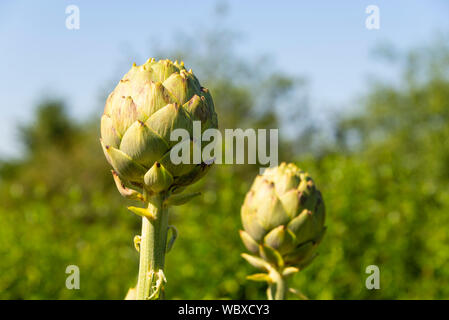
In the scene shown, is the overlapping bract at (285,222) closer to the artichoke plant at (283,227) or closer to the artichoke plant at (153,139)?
Answer: the artichoke plant at (283,227)

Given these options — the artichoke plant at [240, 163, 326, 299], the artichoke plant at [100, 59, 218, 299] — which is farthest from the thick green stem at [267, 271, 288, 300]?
the artichoke plant at [100, 59, 218, 299]

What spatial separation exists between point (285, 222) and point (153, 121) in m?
0.44

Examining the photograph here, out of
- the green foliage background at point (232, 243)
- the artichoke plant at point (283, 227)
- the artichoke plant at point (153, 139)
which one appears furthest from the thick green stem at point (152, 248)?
the green foliage background at point (232, 243)

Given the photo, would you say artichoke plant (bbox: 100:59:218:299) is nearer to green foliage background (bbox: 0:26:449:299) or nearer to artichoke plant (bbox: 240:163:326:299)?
artichoke plant (bbox: 240:163:326:299)

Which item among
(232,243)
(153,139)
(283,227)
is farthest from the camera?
(232,243)

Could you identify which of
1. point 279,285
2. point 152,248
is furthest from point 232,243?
point 152,248

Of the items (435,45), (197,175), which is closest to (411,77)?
(435,45)

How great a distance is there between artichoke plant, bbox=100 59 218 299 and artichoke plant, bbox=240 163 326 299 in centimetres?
30

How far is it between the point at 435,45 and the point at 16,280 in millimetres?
11734

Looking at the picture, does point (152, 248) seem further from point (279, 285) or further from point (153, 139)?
point (279, 285)

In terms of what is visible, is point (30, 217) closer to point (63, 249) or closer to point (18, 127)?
point (63, 249)

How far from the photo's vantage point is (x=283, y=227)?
100 cm

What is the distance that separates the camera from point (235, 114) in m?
10.5

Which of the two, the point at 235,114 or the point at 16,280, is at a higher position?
the point at 235,114
